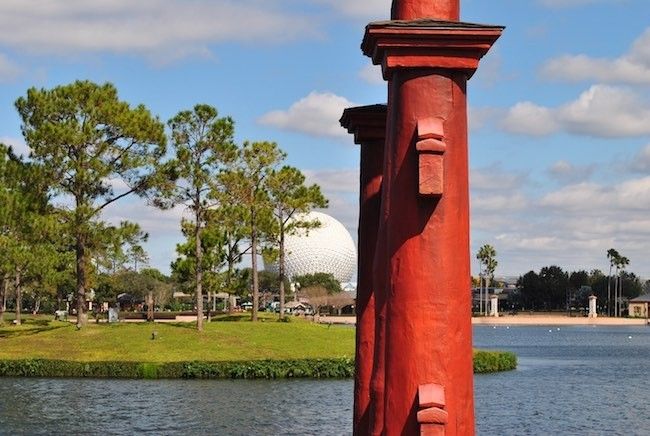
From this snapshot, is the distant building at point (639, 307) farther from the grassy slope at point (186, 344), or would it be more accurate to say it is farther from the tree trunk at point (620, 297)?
the grassy slope at point (186, 344)

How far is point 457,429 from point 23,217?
5029 cm

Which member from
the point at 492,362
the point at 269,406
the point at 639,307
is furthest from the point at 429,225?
the point at 639,307

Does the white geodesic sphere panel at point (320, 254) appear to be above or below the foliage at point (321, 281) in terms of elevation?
above

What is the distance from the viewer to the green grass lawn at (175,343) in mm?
50031

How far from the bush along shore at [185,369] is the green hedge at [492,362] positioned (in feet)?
25.7

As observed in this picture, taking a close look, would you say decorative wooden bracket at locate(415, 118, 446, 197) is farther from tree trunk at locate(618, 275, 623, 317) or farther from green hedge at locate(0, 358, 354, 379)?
tree trunk at locate(618, 275, 623, 317)

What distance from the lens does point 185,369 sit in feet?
155

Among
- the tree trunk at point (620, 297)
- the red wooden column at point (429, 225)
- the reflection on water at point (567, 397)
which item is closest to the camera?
the red wooden column at point (429, 225)

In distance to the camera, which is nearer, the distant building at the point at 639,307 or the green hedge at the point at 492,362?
the green hedge at the point at 492,362

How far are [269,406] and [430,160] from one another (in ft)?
95.1

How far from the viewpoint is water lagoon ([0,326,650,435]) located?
31.8 meters

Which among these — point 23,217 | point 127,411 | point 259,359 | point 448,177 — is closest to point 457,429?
point 448,177

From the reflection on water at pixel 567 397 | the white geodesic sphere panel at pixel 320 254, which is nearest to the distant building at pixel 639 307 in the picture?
the white geodesic sphere panel at pixel 320 254

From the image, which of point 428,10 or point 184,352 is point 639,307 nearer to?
point 184,352
